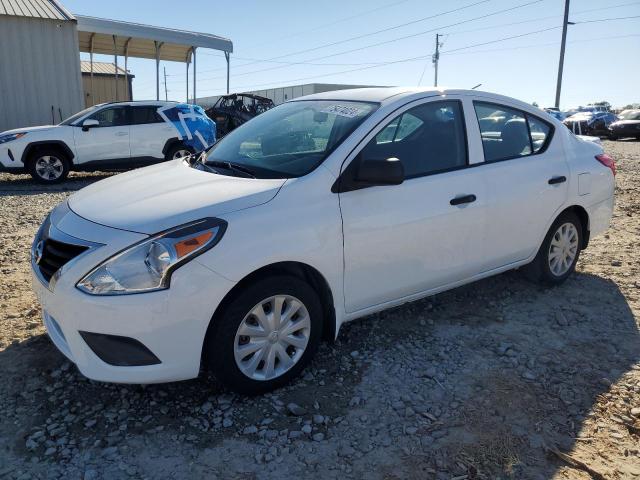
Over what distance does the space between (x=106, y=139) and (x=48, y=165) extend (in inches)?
46.0

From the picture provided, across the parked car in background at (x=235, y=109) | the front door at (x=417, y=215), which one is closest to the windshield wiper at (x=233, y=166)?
the front door at (x=417, y=215)

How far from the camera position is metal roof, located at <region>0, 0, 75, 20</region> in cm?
1280

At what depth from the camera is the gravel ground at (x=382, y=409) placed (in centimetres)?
244

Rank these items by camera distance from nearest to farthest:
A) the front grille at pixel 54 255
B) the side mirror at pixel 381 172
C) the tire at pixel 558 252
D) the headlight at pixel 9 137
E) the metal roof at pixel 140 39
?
the front grille at pixel 54 255 < the side mirror at pixel 381 172 < the tire at pixel 558 252 < the headlight at pixel 9 137 < the metal roof at pixel 140 39

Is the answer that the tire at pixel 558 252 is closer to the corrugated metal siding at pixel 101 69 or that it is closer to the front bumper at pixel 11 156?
the front bumper at pixel 11 156

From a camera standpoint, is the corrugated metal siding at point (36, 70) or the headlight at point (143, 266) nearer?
the headlight at point (143, 266)

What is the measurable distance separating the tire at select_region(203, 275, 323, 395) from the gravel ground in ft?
0.46

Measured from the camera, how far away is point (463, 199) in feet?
11.6

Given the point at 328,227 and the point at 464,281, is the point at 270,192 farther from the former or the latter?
the point at 464,281

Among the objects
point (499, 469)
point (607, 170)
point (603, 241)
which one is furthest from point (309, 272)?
point (603, 241)

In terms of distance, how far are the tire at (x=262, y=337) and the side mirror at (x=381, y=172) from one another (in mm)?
688

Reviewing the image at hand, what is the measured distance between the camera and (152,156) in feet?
36.3

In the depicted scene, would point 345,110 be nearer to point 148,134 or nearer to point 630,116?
point 148,134

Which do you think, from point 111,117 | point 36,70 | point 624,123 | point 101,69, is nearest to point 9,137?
point 111,117
